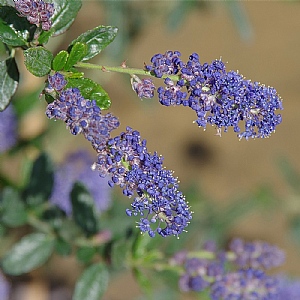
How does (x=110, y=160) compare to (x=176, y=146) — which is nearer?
(x=110, y=160)

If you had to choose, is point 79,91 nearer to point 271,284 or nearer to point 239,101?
point 239,101

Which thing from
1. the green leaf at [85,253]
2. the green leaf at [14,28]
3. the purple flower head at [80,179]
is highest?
the green leaf at [14,28]

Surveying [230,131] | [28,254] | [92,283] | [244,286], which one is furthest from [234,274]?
[230,131]

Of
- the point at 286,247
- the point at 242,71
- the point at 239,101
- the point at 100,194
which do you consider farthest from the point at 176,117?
the point at 239,101

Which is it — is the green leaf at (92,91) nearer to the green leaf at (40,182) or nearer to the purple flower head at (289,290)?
the green leaf at (40,182)

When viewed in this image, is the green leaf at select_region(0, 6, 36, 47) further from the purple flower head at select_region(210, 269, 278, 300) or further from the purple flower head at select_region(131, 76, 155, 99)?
the purple flower head at select_region(210, 269, 278, 300)

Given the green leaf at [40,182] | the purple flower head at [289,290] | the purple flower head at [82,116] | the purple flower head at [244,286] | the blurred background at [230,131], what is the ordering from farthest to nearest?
the blurred background at [230,131], the purple flower head at [289,290], the green leaf at [40,182], the purple flower head at [244,286], the purple flower head at [82,116]

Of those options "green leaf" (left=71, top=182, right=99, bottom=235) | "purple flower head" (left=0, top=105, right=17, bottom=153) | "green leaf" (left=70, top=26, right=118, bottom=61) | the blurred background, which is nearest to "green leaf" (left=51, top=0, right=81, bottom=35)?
"green leaf" (left=70, top=26, right=118, bottom=61)

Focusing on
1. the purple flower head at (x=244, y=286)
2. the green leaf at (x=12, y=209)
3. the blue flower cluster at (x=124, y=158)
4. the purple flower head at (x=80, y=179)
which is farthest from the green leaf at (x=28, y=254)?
the blue flower cluster at (x=124, y=158)
